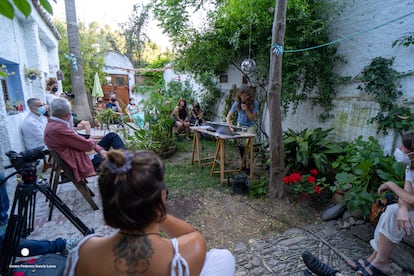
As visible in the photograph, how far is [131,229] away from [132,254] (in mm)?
88

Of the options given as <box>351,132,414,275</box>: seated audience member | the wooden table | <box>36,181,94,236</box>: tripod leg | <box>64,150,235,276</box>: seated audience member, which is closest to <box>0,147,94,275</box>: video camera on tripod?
<box>36,181,94,236</box>: tripod leg

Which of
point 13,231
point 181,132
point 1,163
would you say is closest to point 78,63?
point 181,132

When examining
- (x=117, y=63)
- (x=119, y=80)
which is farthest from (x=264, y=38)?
(x=119, y=80)

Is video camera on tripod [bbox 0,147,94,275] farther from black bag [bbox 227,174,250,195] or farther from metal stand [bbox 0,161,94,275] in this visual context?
black bag [bbox 227,174,250,195]

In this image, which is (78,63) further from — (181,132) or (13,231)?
(13,231)

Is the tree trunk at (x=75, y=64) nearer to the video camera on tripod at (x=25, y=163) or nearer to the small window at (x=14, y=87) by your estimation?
the small window at (x=14, y=87)

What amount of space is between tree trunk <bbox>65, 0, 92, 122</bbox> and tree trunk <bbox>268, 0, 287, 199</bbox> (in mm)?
7395

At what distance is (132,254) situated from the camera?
33.8 inches

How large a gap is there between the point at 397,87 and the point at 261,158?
2380mm

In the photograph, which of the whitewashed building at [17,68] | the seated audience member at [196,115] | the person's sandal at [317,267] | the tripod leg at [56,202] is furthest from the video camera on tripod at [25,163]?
the seated audience member at [196,115]

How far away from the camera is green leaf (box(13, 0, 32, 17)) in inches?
27.0

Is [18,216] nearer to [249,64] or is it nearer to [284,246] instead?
[284,246]

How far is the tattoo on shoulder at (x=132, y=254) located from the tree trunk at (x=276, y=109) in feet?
7.82

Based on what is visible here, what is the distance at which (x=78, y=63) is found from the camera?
7.88 m
